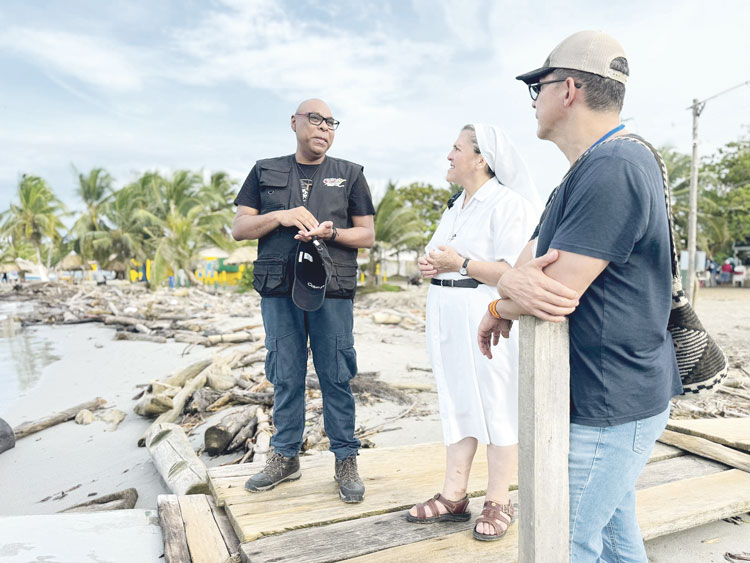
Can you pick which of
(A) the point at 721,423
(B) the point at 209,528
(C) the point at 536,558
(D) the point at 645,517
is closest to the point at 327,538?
(B) the point at 209,528

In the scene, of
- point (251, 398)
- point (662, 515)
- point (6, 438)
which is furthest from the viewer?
point (251, 398)

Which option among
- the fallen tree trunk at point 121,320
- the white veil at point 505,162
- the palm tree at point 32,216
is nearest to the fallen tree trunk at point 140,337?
the fallen tree trunk at point 121,320

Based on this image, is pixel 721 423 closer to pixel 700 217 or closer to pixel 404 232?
pixel 404 232

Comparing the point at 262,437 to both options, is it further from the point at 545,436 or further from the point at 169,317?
the point at 169,317

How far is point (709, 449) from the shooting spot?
3.63 meters

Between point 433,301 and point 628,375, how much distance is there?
138 cm

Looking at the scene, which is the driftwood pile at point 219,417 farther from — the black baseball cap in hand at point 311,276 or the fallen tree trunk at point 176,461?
the black baseball cap in hand at point 311,276

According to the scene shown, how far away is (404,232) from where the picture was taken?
2428cm

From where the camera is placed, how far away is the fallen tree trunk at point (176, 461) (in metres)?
3.62

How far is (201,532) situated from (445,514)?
4.26 ft

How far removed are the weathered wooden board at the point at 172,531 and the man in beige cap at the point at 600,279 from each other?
1.89 meters

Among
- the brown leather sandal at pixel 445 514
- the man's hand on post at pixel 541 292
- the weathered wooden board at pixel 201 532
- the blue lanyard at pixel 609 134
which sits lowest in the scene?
the weathered wooden board at pixel 201 532

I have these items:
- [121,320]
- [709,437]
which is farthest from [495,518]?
[121,320]

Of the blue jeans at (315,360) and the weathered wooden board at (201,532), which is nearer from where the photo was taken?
the weathered wooden board at (201,532)
